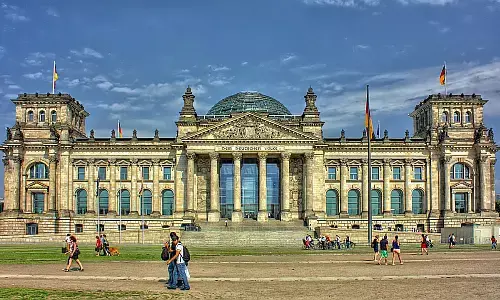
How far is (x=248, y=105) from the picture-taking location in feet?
348

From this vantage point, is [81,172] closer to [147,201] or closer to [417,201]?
[147,201]

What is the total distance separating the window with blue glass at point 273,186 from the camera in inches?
3910

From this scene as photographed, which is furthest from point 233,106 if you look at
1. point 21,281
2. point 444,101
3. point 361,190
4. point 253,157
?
point 21,281

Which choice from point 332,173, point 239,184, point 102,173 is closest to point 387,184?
point 332,173

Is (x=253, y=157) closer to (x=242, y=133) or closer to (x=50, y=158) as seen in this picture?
(x=242, y=133)

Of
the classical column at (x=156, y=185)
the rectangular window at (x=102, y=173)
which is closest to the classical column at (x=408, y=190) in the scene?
the classical column at (x=156, y=185)

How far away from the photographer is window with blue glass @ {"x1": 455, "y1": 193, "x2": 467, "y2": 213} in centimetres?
9906

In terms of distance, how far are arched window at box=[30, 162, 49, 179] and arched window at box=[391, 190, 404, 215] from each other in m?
55.7

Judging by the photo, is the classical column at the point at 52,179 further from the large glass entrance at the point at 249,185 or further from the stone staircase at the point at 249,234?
the large glass entrance at the point at 249,185

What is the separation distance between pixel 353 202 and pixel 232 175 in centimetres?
2009

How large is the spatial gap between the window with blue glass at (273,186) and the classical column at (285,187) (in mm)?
4461

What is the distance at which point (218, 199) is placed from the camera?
96.4 metres

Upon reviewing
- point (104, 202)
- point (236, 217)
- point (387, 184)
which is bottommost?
point (236, 217)

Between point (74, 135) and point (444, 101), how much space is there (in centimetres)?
6104
